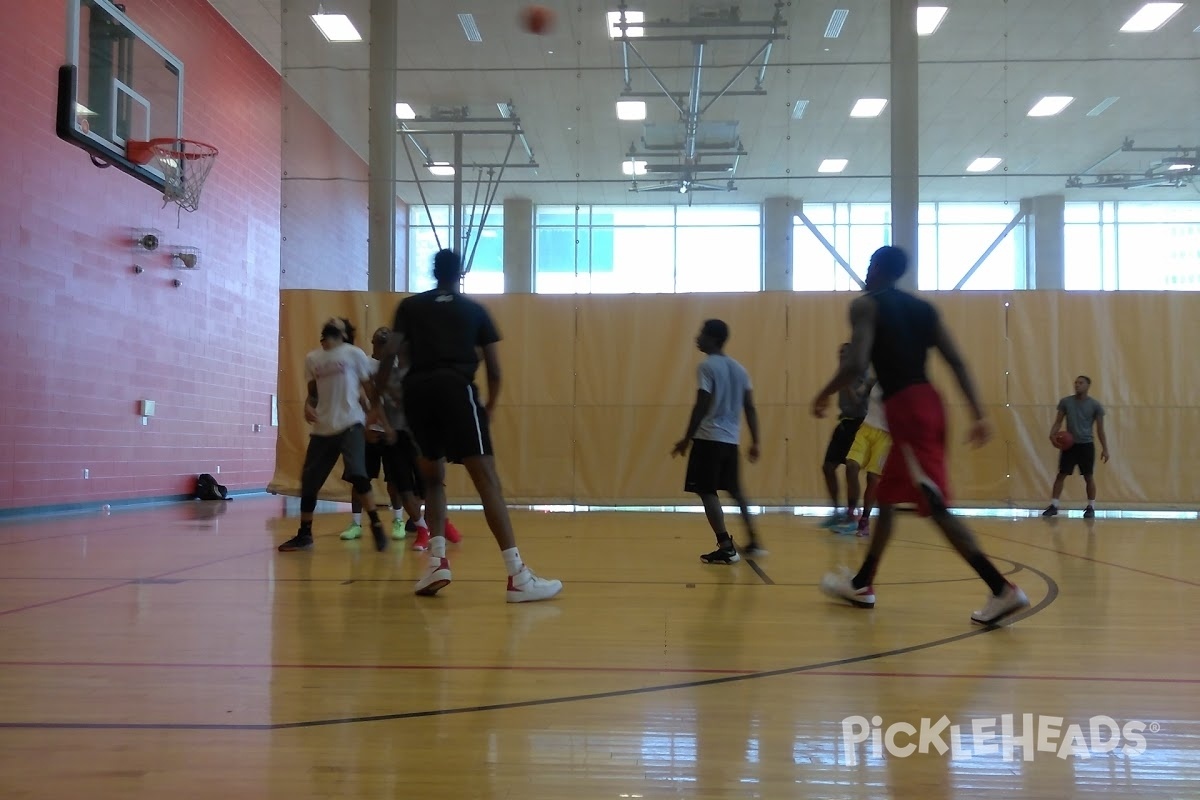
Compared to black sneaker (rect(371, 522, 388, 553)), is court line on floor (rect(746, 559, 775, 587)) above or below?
below

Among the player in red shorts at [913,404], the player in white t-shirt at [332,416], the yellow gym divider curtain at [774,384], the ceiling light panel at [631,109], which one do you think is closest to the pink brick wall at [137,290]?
the yellow gym divider curtain at [774,384]

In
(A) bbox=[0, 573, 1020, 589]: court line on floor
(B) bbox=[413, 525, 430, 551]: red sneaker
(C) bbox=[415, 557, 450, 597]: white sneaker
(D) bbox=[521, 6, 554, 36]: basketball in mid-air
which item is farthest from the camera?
(D) bbox=[521, 6, 554, 36]: basketball in mid-air

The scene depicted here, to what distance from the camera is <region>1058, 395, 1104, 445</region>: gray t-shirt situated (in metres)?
10.7

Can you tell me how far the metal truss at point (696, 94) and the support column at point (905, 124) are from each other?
1.51 metres

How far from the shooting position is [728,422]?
620cm

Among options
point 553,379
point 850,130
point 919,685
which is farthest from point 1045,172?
point 919,685

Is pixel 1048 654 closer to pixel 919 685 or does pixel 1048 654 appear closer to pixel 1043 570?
pixel 919 685

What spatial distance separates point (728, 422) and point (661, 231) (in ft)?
19.6

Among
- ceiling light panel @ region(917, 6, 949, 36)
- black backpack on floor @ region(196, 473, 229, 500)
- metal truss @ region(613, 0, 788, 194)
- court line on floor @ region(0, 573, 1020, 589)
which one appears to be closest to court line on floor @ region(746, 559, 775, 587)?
court line on floor @ region(0, 573, 1020, 589)

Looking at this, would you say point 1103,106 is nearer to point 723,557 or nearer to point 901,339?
point 723,557

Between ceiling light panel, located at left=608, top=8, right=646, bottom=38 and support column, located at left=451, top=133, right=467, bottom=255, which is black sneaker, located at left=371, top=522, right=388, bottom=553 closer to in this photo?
support column, located at left=451, top=133, right=467, bottom=255

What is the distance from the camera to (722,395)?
6145 millimetres

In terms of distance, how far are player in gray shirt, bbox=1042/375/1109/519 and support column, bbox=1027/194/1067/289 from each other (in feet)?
4.77

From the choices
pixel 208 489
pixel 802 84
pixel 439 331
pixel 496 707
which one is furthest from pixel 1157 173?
pixel 208 489
